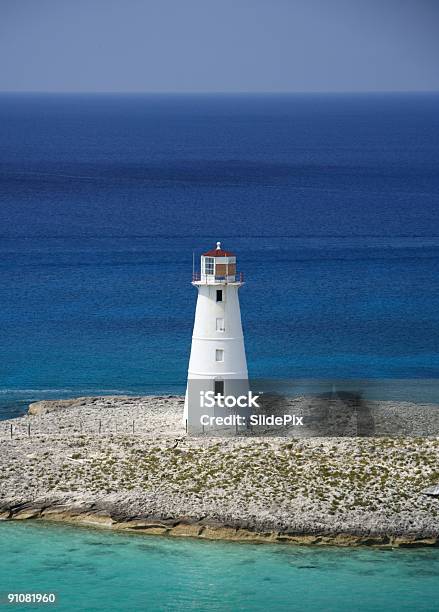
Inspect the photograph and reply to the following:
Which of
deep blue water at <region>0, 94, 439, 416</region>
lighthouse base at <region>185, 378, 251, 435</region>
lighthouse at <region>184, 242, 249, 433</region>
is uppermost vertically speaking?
deep blue water at <region>0, 94, 439, 416</region>

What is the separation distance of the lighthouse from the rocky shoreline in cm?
118

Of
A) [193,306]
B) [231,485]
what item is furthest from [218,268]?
[193,306]

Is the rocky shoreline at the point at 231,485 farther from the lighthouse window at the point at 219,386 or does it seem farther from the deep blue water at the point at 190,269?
the deep blue water at the point at 190,269

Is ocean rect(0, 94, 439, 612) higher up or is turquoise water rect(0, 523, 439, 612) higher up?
ocean rect(0, 94, 439, 612)

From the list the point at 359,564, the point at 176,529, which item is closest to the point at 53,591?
the point at 176,529

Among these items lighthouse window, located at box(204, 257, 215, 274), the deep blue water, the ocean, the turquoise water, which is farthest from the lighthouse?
the deep blue water

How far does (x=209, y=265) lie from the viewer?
45.0 meters

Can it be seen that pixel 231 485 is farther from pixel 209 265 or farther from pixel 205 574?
pixel 209 265

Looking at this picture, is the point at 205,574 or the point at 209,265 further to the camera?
the point at 209,265

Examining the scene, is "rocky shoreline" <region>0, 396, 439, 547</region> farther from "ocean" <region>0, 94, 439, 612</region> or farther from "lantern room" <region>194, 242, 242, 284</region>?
"lantern room" <region>194, 242, 242, 284</region>

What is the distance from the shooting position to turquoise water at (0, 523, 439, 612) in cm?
3606

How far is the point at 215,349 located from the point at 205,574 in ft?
31.0

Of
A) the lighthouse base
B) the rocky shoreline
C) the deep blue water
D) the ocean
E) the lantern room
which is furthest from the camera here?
the deep blue water

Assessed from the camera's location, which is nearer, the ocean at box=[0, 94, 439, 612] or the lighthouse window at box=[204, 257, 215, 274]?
the ocean at box=[0, 94, 439, 612]
